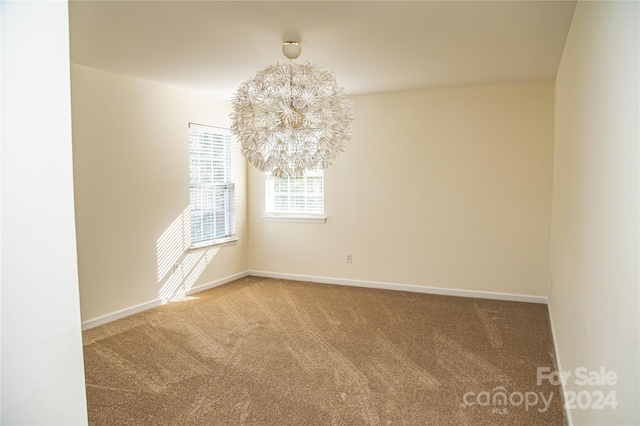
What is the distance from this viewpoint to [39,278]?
723 mm

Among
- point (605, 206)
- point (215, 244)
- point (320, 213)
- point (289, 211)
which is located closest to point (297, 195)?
point (289, 211)

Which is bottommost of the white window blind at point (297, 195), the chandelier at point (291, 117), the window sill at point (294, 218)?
the window sill at point (294, 218)

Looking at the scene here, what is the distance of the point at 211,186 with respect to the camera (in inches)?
207

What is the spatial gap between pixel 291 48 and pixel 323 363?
2.28 metres

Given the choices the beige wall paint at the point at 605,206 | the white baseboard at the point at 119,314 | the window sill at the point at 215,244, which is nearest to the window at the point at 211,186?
the window sill at the point at 215,244

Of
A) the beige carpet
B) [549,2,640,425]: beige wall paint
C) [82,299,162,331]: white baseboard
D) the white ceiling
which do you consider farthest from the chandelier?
[82,299,162,331]: white baseboard

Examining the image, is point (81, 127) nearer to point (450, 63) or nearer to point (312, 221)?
point (312, 221)

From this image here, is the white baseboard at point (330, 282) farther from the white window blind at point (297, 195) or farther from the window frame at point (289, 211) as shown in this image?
the white window blind at point (297, 195)

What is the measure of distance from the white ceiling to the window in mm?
956

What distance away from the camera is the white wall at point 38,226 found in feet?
2.22

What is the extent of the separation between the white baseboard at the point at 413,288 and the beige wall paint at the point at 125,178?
124cm

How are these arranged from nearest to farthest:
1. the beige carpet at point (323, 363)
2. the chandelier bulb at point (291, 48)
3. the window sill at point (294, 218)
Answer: the beige carpet at point (323, 363) < the chandelier bulb at point (291, 48) < the window sill at point (294, 218)

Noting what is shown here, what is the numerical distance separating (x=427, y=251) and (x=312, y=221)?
1481 millimetres

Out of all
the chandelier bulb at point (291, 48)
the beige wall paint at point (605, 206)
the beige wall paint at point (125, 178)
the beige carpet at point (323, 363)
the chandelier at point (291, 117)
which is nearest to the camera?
the beige wall paint at point (605, 206)
